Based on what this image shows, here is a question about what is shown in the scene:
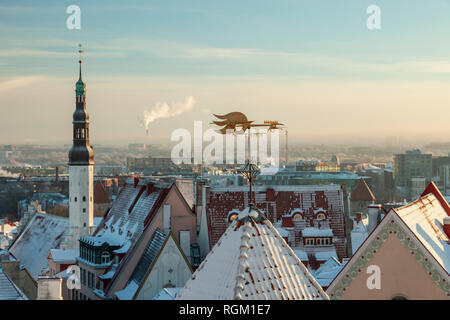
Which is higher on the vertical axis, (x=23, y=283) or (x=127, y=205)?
(x=127, y=205)

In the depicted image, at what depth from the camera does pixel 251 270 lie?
8984 millimetres

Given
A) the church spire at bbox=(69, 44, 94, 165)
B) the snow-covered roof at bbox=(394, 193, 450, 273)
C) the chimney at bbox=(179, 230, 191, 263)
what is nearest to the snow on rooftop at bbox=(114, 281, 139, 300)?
the chimney at bbox=(179, 230, 191, 263)

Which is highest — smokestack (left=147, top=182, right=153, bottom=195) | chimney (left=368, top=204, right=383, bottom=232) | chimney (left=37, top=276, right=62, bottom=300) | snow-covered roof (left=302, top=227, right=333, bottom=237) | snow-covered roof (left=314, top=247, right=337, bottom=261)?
chimney (left=368, top=204, right=383, bottom=232)

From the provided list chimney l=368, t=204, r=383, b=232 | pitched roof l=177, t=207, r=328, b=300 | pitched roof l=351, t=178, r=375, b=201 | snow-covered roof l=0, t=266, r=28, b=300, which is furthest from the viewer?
pitched roof l=351, t=178, r=375, b=201

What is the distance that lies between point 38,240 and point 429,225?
192ft

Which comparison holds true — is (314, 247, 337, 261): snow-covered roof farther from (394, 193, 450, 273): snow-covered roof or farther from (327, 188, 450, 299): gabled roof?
(327, 188, 450, 299): gabled roof

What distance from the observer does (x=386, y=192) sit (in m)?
191

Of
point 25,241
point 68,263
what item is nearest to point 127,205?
point 68,263

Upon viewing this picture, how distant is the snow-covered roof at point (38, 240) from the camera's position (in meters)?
68.0

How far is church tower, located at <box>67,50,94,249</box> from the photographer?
266ft

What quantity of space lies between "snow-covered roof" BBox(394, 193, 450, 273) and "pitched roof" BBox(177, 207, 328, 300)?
31.3 ft

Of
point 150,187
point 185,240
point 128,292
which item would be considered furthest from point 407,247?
point 150,187

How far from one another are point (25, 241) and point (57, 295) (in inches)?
1962
